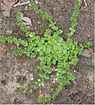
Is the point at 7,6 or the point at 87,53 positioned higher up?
the point at 7,6

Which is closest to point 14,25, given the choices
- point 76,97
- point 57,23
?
point 57,23

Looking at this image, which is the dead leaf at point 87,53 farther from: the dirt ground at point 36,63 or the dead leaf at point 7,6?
the dead leaf at point 7,6

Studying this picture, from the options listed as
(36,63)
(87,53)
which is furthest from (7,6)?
(87,53)

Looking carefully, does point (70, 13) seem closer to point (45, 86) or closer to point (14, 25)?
point (14, 25)

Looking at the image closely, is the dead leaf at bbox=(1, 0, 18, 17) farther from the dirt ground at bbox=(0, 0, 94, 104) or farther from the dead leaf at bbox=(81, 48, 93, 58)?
the dead leaf at bbox=(81, 48, 93, 58)

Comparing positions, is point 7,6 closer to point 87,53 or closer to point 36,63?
point 36,63

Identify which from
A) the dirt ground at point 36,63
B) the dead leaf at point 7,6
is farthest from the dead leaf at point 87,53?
the dead leaf at point 7,6

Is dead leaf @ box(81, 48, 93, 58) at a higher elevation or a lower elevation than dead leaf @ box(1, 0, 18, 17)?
lower

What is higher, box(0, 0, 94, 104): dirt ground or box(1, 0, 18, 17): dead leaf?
box(1, 0, 18, 17): dead leaf

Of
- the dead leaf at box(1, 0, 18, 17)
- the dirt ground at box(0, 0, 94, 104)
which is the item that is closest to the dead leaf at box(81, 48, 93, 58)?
the dirt ground at box(0, 0, 94, 104)
